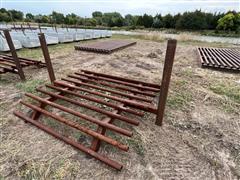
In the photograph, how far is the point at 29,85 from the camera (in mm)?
3041

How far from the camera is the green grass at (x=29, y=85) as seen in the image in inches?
113

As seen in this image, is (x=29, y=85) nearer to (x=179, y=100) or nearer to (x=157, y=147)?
(x=157, y=147)

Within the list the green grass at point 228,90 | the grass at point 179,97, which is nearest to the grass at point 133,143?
the grass at point 179,97

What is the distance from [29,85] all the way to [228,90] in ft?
13.8

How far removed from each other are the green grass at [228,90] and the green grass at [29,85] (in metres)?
3.72

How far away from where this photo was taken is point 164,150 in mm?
1612

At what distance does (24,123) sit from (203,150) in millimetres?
2296

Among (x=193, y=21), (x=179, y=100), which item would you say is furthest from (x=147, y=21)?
(x=179, y=100)

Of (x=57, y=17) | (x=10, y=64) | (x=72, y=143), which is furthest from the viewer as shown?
(x=57, y=17)

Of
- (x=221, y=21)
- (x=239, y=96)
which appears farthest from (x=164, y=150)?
(x=221, y=21)

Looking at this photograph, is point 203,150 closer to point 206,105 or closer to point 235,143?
point 235,143

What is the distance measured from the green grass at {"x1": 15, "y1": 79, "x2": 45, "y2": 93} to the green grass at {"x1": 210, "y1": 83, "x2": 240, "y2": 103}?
3.72 m

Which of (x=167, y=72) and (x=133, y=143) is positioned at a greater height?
(x=167, y=72)

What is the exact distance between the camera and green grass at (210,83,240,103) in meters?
2.78
